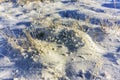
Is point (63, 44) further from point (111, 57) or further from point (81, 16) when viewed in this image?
point (81, 16)

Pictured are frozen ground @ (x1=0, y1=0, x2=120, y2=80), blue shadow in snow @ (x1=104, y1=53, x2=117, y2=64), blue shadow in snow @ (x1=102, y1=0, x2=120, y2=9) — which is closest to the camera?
frozen ground @ (x1=0, y1=0, x2=120, y2=80)

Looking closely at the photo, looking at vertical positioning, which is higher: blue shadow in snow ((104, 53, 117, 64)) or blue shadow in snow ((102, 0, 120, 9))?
blue shadow in snow ((102, 0, 120, 9))

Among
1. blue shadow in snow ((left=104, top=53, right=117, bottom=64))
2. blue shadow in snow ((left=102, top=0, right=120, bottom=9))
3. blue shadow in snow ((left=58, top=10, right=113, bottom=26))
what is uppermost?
blue shadow in snow ((left=102, top=0, right=120, bottom=9))

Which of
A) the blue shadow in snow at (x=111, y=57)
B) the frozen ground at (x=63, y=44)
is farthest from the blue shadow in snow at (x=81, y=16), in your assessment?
the blue shadow in snow at (x=111, y=57)

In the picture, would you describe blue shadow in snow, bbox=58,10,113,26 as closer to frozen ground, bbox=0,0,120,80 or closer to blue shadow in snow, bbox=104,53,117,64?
frozen ground, bbox=0,0,120,80

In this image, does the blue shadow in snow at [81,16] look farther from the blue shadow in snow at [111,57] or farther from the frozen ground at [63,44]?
the blue shadow in snow at [111,57]

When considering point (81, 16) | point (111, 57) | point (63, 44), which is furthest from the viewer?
point (81, 16)

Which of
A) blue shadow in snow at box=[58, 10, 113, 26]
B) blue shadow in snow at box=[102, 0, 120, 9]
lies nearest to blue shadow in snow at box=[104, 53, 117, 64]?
blue shadow in snow at box=[58, 10, 113, 26]

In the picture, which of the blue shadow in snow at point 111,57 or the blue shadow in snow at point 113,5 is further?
the blue shadow in snow at point 113,5

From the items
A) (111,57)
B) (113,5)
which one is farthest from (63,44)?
(113,5)
